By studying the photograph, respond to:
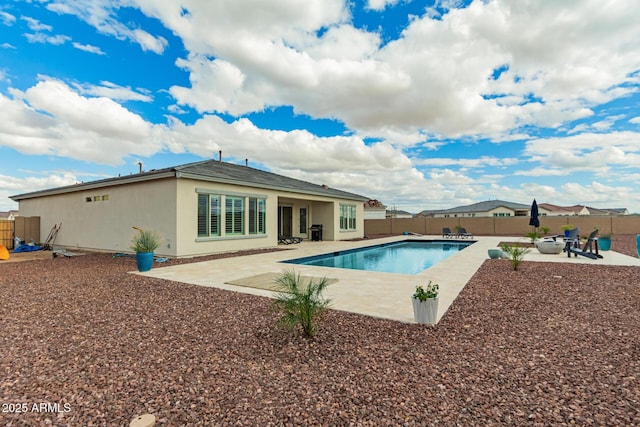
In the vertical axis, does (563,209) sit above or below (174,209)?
above

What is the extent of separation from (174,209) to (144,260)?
275 cm

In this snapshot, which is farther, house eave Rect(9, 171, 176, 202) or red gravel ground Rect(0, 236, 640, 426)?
house eave Rect(9, 171, 176, 202)

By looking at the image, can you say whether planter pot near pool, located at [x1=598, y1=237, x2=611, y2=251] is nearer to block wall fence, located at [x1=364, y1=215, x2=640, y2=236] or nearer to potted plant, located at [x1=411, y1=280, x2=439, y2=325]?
block wall fence, located at [x1=364, y1=215, x2=640, y2=236]

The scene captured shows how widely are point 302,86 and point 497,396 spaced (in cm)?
1491

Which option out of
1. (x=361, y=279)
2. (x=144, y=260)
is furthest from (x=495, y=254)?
(x=144, y=260)

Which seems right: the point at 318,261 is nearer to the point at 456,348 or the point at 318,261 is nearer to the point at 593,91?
the point at 456,348

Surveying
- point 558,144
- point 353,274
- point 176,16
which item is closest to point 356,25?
Answer: point 176,16

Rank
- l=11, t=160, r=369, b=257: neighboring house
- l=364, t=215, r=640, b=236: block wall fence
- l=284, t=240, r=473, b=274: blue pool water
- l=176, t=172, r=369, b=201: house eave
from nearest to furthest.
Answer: l=284, t=240, r=473, b=274: blue pool water → l=176, t=172, r=369, b=201: house eave → l=11, t=160, r=369, b=257: neighboring house → l=364, t=215, r=640, b=236: block wall fence

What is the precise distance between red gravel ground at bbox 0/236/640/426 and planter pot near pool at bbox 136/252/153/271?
2.84 metres

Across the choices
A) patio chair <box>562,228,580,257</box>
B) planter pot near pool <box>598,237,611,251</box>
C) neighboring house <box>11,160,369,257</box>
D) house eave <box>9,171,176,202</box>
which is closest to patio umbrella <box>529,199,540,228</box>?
planter pot near pool <box>598,237,611,251</box>

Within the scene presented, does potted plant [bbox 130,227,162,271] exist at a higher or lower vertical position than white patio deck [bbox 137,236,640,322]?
higher

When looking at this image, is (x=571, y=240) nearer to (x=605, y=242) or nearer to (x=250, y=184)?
(x=605, y=242)

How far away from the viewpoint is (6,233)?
16203 mm

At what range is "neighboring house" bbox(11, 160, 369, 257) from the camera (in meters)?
10.9
